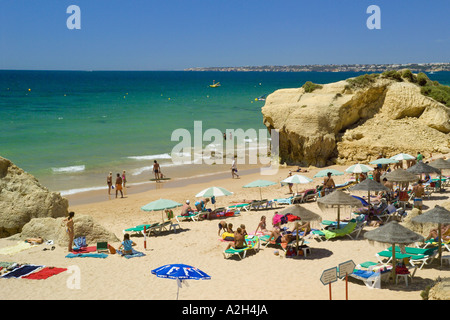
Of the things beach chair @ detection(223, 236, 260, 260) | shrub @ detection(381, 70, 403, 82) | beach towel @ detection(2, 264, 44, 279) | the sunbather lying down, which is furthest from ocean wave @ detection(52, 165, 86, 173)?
shrub @ detection(381, 70, 403, 82)

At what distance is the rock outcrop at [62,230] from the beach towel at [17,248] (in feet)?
1.91

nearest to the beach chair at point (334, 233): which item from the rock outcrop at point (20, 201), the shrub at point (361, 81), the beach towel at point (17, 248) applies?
the beach towel at point (17, 248)

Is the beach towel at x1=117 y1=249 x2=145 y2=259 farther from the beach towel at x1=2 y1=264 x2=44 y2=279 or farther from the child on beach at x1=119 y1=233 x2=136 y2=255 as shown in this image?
the beach towel at x1=2 y1=264 x2=44 y2=279

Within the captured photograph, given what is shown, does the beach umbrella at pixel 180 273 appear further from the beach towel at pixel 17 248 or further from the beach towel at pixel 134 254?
the beach towel at pixel 17 248

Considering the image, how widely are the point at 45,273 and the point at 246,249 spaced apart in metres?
5.04

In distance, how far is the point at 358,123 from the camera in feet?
91.1

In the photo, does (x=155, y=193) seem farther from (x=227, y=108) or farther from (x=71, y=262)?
(x=227, y=108)

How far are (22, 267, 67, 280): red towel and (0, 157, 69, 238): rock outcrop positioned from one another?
427 centimetres

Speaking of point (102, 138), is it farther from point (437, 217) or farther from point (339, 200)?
point (437, 217)

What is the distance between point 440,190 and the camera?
18.9 metres

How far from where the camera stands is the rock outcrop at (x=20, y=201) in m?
15.1
